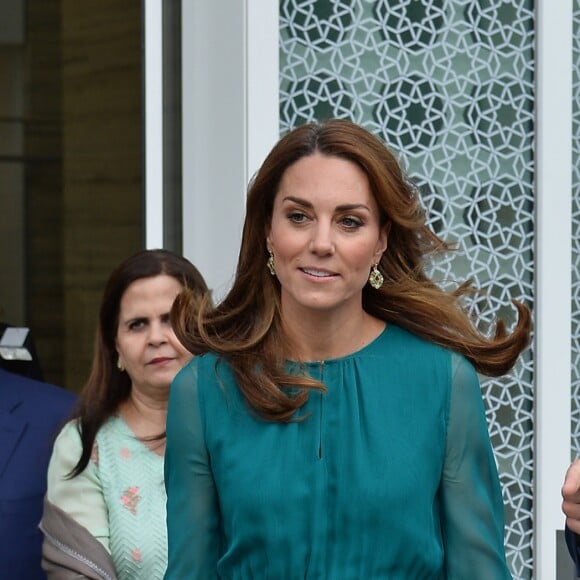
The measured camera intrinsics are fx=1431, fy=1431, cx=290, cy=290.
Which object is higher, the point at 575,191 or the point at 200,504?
the point at 575,191

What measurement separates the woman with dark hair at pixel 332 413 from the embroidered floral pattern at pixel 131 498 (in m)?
0.90

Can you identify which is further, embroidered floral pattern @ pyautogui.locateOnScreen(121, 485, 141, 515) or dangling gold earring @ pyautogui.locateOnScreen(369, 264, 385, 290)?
embroidered floral pattern @ pyautogui.locateOnScreen(121, 485, 141, 515)

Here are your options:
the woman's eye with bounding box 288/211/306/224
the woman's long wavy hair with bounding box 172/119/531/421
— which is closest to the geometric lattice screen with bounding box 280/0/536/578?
the woman's long wavy hair with bounding box 172/119/531/421

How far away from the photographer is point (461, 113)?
4406 mm

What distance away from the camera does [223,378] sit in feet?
7.71

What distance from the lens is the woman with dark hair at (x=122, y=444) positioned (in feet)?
10.5

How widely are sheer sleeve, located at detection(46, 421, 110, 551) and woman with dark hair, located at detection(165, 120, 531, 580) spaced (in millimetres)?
905

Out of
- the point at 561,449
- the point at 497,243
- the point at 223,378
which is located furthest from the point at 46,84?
the point at 223,378

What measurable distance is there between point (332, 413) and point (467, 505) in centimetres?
26

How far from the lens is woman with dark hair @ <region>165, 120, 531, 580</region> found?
7.36ft

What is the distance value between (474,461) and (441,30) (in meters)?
2.36

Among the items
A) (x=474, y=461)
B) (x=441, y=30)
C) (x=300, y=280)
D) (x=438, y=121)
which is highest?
(x=441, y=30)

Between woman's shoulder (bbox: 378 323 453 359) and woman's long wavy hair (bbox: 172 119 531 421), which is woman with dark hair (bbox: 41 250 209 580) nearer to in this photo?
woman's long wavy hair (bbox: 172 119 531 421)

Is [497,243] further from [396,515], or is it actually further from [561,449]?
[396,515]
